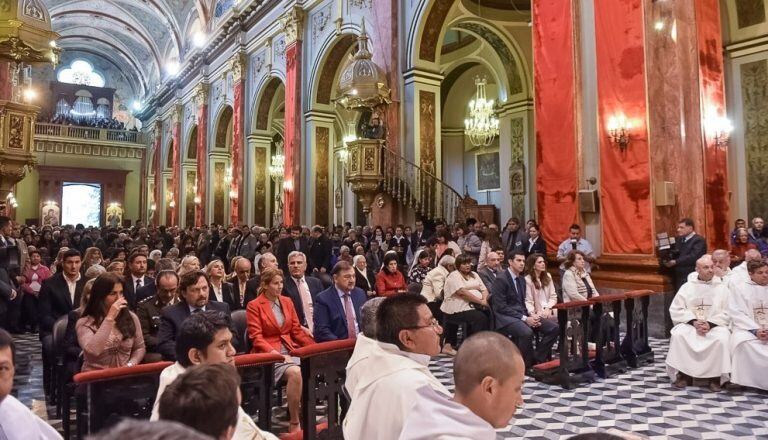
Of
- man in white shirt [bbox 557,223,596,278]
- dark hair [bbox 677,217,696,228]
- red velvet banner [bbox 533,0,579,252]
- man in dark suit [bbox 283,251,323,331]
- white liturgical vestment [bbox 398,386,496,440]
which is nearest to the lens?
white liturgical vestment [bbox 398,386,496,440]

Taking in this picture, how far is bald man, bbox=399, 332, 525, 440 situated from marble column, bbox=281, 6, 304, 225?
1436 cm

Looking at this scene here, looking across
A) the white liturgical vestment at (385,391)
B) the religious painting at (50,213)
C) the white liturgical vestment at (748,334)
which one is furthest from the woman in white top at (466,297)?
the religious painting at (50,213)

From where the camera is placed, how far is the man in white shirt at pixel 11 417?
1.95m

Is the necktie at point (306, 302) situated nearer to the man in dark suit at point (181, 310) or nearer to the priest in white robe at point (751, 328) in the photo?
the man in dark suit at point (181, 310)

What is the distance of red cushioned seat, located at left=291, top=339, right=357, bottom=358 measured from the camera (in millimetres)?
3420

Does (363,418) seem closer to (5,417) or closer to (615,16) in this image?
(5,417)

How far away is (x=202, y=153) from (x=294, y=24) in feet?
29.7

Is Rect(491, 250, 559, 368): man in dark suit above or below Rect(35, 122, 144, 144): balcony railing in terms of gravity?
below

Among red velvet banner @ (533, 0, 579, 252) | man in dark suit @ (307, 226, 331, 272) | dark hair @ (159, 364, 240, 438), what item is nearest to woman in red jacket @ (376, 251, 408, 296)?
red velvet banner @ (533, 0, 579, 252)

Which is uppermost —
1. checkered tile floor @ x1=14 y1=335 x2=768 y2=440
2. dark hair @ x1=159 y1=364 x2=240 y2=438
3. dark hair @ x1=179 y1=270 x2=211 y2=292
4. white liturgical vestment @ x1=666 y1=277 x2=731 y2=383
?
dark hair @ x1=179 y1=270 x2=211 y2=292

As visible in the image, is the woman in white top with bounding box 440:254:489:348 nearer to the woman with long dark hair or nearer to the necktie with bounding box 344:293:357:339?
the necktie with bounding box 344:293:357:339

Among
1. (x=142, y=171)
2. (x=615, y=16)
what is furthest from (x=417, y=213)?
(x=142, y=171)

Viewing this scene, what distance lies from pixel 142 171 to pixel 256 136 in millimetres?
18060

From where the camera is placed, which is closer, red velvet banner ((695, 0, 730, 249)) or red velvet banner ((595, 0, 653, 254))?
red velvet banner ((595, 0, 653, 254))
